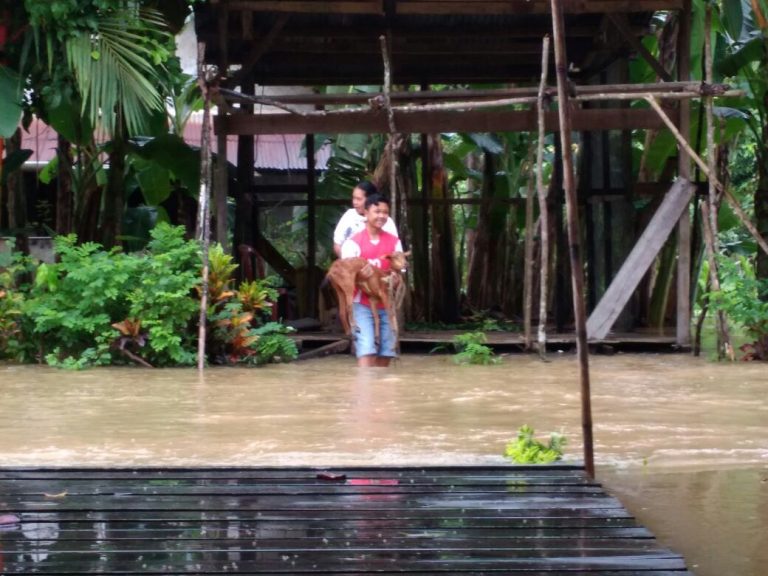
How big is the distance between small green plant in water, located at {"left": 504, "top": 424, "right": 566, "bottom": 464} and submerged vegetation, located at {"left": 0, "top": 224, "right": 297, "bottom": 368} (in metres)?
5.10

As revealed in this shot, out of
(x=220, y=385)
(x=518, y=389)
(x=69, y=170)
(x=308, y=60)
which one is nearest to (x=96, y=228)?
(x=69, y=170)

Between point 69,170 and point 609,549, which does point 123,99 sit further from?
point 609,549

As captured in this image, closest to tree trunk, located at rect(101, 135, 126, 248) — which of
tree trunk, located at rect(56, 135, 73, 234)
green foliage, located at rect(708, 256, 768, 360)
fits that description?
tree trunk, located at rect(56, 135, 73, 234)

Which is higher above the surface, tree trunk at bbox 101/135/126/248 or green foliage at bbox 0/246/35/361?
tree trunk at bbox 101/135/126/248

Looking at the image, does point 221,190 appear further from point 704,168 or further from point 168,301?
point 704,168

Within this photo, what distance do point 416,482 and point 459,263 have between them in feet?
43.2

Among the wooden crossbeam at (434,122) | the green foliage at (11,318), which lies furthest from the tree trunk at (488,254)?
the green foliage at (11,318)

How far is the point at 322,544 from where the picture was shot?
3.75 meters

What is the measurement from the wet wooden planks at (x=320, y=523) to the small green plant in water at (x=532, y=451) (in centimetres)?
43

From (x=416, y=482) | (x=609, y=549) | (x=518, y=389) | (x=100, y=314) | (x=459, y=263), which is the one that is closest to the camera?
(x=609, y=549)

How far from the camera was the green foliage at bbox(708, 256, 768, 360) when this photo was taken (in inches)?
414

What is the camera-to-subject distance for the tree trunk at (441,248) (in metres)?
15.5

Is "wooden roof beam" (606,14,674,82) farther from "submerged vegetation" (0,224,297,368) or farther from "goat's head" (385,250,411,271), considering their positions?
"submerged vegetation" (0,224,297,368)

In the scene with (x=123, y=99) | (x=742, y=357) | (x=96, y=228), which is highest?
(x=123, y=99)
